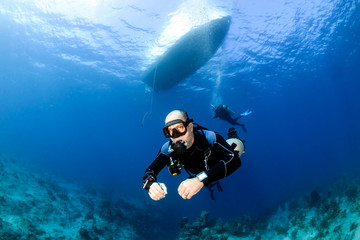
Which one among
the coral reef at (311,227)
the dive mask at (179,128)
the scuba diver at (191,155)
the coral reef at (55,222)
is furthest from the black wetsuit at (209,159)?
the coral reef at (55,222)

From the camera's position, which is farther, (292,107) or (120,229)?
(292,107)

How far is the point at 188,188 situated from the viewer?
Answer: 2.17 meters

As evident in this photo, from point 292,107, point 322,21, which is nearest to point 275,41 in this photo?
point 322,21

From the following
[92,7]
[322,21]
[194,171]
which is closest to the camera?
[194,171]

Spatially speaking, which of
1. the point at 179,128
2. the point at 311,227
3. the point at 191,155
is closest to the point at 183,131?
the point at 179,128

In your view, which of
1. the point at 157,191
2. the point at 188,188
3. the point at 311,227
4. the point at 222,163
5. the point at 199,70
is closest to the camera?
the point at 188,188

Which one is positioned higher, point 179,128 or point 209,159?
point 179,128

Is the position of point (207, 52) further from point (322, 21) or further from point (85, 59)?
point (85, 59)

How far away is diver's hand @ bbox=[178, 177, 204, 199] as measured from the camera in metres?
2.15

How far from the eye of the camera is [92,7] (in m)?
14.4

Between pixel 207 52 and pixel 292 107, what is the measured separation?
4025 centimetres

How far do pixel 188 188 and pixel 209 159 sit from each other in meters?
1.14

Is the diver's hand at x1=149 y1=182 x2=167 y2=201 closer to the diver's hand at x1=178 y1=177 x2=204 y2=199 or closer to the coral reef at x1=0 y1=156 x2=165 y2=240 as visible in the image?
the diver's hand at x1=178 y1=177 x2=204 y2=199

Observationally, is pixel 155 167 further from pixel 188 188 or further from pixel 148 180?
pixel 188 188
